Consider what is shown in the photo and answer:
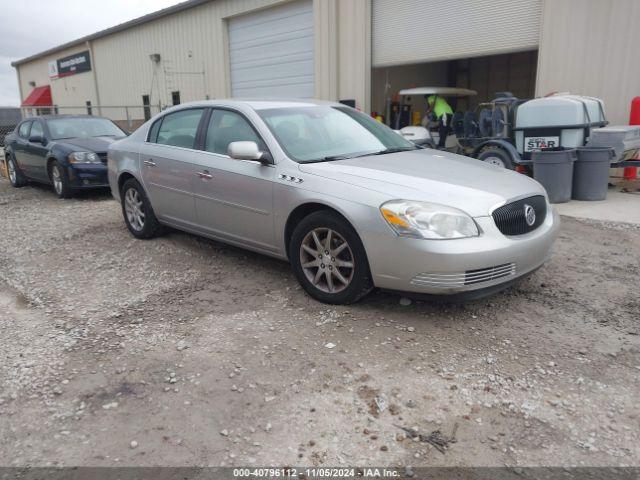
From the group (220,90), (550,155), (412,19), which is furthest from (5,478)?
(220,90)

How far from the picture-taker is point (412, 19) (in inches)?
485

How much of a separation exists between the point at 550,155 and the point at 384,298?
16.2ft

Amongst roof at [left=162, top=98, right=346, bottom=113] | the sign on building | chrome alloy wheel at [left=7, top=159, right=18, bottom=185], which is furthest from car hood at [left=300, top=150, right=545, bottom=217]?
the sign on building

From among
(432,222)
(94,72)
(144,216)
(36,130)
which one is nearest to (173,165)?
(144,216)

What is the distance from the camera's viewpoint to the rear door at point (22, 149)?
10.3m

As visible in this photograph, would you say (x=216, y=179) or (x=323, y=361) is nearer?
(x=323, y=361)

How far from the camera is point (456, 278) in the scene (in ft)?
11.4

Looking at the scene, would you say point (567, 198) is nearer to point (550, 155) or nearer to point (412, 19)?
point (550, 155)

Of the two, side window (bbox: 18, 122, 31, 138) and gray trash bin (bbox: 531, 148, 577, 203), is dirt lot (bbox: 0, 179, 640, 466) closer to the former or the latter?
gray trash bin (bbox: 531, 148, 577, 203)

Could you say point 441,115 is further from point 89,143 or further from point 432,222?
point 432,222

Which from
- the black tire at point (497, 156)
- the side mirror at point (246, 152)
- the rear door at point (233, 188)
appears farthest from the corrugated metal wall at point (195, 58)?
the side mirror at point (246, 152)

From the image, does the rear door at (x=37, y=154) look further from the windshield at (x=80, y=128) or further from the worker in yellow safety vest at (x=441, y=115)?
the worker in yellow safety vest at (x=441, y=115)

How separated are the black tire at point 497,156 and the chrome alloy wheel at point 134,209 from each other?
5999mm

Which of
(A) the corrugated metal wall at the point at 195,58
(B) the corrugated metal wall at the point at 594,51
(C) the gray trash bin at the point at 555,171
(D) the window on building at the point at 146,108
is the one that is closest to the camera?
(C) the gray trash bin at the point at 555,171
